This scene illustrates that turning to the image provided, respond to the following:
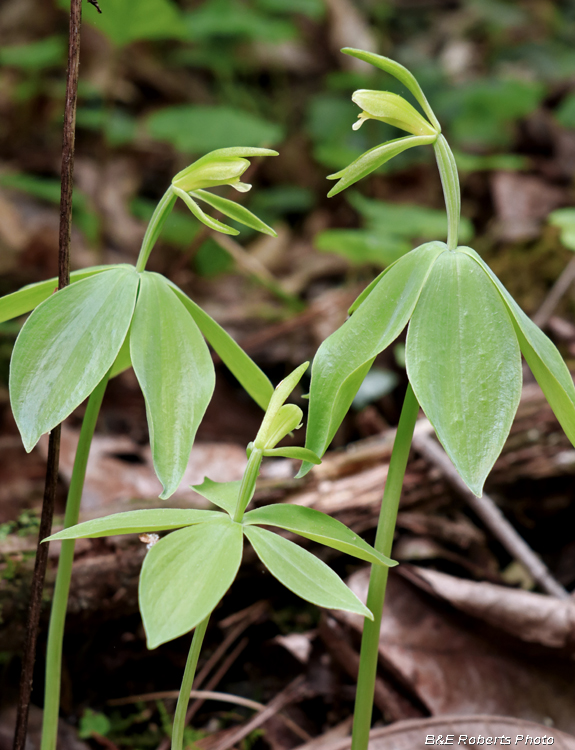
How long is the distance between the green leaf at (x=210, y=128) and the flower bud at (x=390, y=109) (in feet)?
7.70

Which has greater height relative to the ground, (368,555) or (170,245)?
(368,555)

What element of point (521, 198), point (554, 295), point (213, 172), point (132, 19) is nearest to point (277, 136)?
point (132, 19)

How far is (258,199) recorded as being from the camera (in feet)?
12.2

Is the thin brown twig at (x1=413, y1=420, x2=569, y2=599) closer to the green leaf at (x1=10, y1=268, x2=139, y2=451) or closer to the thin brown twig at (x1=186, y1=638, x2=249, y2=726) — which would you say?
the thin brown twig at (x1=186, y1=638, x2=249, y2=726)

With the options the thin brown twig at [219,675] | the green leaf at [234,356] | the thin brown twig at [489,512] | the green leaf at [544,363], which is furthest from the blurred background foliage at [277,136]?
the green leaf at [544,363]

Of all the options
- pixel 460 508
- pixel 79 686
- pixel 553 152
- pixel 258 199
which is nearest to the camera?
pixel 79 686

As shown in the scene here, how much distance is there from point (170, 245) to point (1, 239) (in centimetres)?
95

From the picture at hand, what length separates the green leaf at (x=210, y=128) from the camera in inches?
116

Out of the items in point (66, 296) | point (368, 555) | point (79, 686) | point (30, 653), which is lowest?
point (79, 686)

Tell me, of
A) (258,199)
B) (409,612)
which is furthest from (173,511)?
(258,199)

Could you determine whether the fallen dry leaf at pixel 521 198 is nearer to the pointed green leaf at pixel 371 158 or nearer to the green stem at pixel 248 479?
A: the pointed green leaf at pixel 371 158

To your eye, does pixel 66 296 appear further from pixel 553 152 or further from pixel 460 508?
pixel 553 152

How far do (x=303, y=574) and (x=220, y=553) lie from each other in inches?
2.9

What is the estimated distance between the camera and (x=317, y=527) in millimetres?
592
